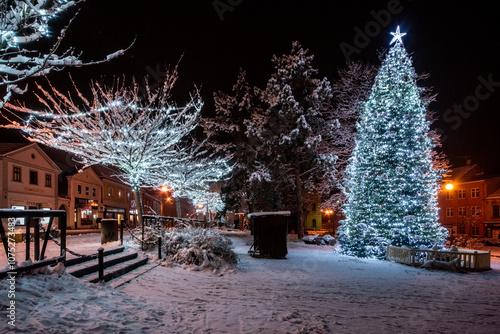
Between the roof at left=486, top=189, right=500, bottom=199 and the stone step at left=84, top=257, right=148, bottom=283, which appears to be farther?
the roof at left=486, top=189, right=500, bottom=199

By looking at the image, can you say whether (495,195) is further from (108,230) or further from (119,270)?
(119,270)

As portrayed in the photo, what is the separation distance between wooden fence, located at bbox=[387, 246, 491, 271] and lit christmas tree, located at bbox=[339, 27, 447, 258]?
169 centimetres

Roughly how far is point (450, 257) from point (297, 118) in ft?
55.4

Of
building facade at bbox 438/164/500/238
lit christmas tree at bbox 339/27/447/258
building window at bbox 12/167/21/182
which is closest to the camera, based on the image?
lit christmas tree at bbox 339/27/447/258

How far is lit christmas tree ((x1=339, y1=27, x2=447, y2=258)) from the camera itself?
16.5 metres

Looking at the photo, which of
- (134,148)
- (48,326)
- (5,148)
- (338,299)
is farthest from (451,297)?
(5,148)

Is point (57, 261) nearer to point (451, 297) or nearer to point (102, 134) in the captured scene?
point (451, 297)

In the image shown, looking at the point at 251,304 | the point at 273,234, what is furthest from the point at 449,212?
the point at 251,304

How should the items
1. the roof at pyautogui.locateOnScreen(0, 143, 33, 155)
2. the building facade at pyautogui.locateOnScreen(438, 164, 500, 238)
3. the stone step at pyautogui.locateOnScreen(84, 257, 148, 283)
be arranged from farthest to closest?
the building facade at pyautogui.locateOnScreen(438, 164, 500, 238) → the roof at pyautogui.locateOnScreen(0, 143, 33, 155) → the stone step at pyautogui.locateOnScreen(84, 257, 148, 283)

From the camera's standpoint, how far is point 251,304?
A: 7.21m

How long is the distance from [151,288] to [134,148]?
33.3 ft

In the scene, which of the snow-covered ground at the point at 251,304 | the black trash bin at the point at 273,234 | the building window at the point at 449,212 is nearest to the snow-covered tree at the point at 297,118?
the black trash bin at the point at 273,234

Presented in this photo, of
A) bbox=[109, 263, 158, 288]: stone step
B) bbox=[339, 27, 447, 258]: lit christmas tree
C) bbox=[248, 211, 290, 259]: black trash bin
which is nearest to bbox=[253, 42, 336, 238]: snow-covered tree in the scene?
bbox=[339, 27, 447, 258]: lit christmas tree

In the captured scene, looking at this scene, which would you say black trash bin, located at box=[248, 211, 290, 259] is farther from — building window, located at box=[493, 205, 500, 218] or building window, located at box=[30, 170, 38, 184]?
building window, located at box=[493, 205, 500, 218]
